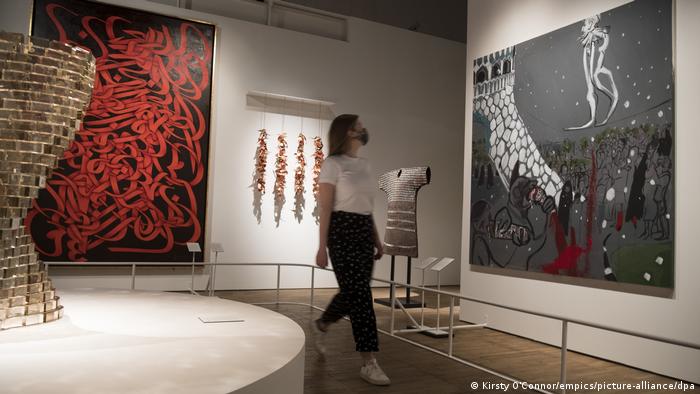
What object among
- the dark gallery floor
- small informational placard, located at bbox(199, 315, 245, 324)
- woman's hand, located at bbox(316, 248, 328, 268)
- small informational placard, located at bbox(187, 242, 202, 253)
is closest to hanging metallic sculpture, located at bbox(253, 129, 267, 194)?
small informational placard, located at bbox(187, 242, 202, 253)

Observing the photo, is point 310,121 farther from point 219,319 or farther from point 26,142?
point 26,142

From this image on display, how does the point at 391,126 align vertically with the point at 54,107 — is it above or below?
above

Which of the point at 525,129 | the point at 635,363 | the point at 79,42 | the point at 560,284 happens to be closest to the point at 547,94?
the point at 525,129

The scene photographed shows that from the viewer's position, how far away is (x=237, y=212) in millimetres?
6562

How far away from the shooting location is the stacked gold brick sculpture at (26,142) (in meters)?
2.40

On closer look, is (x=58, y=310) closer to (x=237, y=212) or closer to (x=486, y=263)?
(x=486, y=263)

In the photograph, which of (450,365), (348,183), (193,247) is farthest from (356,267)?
(193,247)

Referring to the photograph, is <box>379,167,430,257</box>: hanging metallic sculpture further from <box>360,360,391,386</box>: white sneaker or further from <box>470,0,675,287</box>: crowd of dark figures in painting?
<box>360,360,391,386</box>: white sneaker

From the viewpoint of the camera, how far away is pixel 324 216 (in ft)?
8.55

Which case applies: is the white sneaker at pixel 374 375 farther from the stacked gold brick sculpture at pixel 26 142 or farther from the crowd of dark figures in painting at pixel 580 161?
the crowd of dark figures in painting at pixel 580 161

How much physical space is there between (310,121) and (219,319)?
4.62 metres

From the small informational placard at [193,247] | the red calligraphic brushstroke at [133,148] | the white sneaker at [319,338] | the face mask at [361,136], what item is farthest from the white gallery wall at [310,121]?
the face mask at [361,136]

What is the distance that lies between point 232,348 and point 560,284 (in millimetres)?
2766

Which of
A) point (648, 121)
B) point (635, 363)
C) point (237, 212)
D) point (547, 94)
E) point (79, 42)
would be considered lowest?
point (635, 363)
